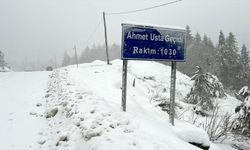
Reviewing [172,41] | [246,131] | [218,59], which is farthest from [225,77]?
[172,41]

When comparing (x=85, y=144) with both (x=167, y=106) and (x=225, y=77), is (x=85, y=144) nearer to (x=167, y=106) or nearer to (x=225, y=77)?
(x=167, y=106)

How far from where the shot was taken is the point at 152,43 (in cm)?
644

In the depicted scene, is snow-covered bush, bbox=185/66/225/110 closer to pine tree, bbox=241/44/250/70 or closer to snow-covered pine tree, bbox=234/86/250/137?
snow-covered pine tree, bbox=234/86/250/137

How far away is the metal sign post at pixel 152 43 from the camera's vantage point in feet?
20.4

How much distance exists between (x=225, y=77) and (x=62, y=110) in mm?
45388

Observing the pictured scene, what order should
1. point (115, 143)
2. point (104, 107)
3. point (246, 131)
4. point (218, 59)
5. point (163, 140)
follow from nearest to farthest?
1. point (115, 143)
2. point (163, 140)
3. point (104, 107)
4. point (246, 131)
5. point (218, 59)

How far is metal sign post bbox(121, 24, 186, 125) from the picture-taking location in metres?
6.20

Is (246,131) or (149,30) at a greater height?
(149,30)

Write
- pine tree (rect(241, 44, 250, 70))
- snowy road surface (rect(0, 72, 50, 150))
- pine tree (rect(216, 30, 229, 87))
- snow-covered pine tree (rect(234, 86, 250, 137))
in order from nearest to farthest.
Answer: snowy road surface (rect(0, 72, 50, 150)) → snow-covered pine tree (rect(234, 86, 250, 137)) → pine tree (rect(216, 30, 229, 87)) → pine tree (rect(241, 44, 250, 70))

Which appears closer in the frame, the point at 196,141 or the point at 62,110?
the point at 196,141

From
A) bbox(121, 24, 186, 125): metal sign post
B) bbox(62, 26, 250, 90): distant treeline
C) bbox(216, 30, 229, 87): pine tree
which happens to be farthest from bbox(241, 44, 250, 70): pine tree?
bbox(121, 24, 186, 125): metal sign post

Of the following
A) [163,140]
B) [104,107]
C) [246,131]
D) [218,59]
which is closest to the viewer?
[163,140]

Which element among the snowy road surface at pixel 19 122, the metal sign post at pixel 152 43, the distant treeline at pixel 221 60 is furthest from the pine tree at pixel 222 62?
the metal sign post at pixel 152 43

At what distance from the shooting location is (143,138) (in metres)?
4.83
